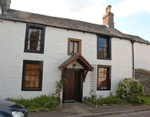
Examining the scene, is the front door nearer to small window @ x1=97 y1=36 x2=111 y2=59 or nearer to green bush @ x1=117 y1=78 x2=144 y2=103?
small window @ x1=97 y1=36 x2=111 y2=59

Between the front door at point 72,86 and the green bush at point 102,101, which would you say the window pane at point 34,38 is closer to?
the front door at point 72,86

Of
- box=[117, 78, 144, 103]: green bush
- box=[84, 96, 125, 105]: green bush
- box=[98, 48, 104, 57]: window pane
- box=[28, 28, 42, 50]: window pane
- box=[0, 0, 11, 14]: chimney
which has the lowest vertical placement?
box=[84, 96, 125, 105]: green bush

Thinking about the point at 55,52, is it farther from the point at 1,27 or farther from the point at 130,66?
the point at 130,66

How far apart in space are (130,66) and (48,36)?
7.73 m

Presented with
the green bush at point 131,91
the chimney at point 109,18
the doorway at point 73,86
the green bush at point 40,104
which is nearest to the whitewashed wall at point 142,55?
the chimney at point 109,18

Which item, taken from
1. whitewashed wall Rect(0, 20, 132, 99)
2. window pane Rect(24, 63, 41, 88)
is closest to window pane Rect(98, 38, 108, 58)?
whitewashed wall Rect(0, 20, 132, 99)

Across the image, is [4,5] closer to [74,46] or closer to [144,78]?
[74,46]

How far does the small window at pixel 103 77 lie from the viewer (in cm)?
1134

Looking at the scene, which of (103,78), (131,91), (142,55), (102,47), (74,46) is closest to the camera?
(131,91)

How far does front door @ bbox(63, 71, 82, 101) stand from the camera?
10.5m

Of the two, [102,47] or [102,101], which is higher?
[102,47]

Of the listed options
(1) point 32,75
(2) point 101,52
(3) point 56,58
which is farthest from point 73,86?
(2) point 101,52

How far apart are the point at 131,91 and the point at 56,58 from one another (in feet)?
20.2

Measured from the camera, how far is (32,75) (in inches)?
376
